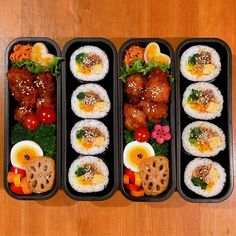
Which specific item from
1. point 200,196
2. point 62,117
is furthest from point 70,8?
point 200,196

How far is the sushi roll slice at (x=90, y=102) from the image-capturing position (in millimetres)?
2596

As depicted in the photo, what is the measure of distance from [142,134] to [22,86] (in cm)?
66

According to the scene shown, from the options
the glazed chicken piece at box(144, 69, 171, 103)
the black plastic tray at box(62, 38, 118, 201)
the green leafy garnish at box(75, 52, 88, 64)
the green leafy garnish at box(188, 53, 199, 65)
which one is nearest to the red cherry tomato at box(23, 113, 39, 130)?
the black plastic tray at box(62, 38, 118, 201)

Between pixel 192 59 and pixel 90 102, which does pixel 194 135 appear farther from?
pixel 90 102

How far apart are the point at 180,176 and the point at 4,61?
1102mm

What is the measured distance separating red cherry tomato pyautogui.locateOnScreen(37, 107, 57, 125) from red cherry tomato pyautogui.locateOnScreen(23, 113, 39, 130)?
0.03m

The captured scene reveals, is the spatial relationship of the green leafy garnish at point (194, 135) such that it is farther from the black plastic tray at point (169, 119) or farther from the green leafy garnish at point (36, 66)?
the green leafy garnish at point (36, 66)

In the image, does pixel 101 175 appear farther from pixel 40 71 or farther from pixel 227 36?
pixel 227 36

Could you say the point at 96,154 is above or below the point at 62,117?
below

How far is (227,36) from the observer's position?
2730 millimetres

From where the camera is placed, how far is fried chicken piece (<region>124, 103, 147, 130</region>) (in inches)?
100

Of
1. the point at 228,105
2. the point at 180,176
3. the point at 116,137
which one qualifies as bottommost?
the point at 180,176

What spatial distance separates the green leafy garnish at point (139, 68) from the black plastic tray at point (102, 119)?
0.16 feet

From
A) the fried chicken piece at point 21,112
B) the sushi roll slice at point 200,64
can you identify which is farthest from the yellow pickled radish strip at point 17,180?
the sushi roll slice at point 200,64
